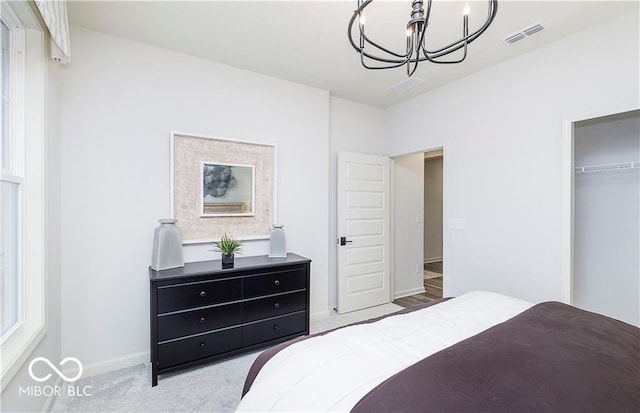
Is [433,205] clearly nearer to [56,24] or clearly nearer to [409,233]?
[409,233]

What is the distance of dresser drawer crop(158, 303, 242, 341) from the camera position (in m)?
2.15

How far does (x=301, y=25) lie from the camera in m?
2.21

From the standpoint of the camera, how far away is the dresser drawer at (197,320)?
2.15 m

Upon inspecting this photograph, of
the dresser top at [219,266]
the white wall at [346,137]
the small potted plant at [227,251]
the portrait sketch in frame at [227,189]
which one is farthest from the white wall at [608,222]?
the small potted plant at [227,251]

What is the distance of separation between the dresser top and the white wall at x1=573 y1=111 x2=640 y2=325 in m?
2.85

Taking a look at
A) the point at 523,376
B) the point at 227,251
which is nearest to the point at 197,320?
the point at 227,251

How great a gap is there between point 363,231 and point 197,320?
7.44ft

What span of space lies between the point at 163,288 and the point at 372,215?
103 inches

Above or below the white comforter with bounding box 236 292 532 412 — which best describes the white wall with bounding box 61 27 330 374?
above

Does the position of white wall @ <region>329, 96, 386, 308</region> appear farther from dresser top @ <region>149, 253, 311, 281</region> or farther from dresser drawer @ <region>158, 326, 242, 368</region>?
dresser drawer @ <region>158, 326, 242, 368</region>

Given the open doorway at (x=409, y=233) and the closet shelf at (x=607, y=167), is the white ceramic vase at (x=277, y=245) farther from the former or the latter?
the closet shelf at (x=607, y=167)

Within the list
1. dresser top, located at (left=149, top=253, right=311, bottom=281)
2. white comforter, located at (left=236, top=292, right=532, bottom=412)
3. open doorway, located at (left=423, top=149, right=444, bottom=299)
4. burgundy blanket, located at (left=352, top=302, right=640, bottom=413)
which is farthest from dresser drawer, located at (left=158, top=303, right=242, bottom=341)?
open doorway, located at (left=423, top=149, right=444, bottom=299)

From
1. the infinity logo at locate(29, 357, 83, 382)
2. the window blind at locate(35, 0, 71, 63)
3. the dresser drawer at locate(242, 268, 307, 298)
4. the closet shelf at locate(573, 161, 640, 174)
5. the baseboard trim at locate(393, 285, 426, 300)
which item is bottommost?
the baseboard trim at locate(393, 285, 426, 300)

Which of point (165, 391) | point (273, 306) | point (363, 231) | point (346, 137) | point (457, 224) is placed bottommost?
point (165, 391)
